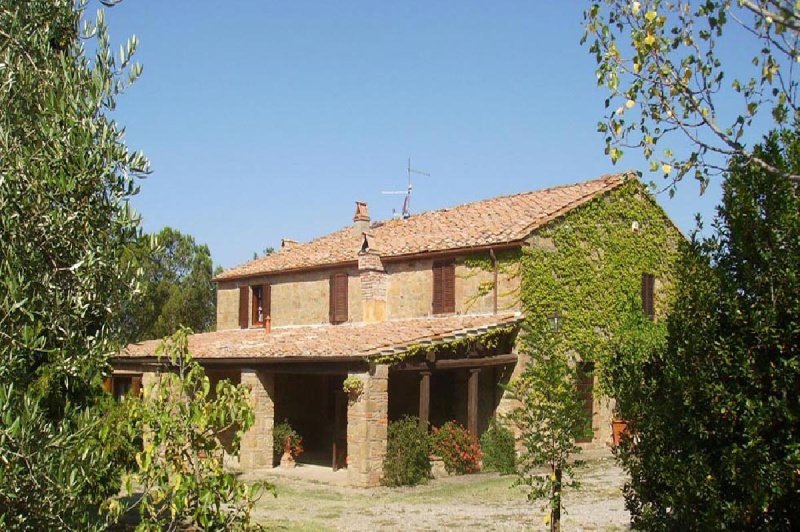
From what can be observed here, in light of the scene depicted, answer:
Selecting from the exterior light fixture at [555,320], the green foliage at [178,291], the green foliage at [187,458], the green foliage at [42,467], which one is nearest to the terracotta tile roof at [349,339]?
the exterior light fixture at [555,320]

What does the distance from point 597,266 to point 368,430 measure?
8.78 m

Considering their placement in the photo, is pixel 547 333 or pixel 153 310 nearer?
pixel 547 333

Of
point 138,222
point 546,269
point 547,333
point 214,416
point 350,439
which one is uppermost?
point 546,269

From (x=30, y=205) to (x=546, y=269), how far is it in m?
15.7

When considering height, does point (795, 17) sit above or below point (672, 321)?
above

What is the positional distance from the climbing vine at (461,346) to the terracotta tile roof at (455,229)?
7.85 feet

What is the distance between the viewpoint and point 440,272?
2133 cm

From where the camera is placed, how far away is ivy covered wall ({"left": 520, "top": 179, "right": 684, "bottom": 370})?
65.8 feet

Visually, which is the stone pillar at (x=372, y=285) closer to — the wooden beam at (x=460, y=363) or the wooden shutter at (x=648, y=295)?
the wooden beam at (x=460, y=363)

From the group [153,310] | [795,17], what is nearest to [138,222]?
[795,17]

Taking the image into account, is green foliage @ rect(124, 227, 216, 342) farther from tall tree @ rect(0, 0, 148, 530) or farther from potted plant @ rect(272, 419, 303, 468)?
tall tree @ rect(0, 0, 148, 530)

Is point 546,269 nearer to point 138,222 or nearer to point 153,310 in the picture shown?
point 138,222

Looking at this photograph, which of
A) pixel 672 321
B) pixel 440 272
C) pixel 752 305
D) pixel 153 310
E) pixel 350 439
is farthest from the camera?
pixel 153 310

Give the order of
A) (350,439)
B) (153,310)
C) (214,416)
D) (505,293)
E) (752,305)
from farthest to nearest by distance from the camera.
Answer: (153,310) < (505,293) < (350,439) < (214,416) < (752,305)
